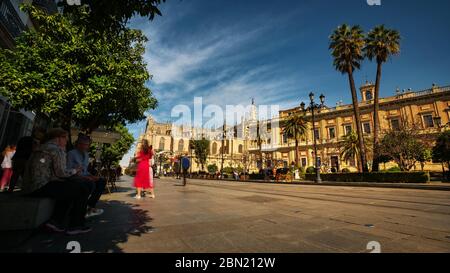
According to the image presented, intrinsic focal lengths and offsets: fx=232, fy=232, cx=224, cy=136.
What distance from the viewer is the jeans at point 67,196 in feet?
10.3

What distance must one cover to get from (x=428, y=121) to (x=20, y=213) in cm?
4753

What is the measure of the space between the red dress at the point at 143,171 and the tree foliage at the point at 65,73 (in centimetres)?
256

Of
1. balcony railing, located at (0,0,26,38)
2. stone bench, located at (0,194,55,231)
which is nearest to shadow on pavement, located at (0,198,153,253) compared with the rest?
stone bench, located at (0,194,55,231)

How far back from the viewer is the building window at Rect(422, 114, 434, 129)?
1396 inches

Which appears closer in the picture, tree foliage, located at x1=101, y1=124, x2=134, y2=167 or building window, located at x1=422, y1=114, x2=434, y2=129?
tree foliage, located at x1=101, y1=124, x2=134, y2=167

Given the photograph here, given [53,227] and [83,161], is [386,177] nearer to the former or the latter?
[83,161]

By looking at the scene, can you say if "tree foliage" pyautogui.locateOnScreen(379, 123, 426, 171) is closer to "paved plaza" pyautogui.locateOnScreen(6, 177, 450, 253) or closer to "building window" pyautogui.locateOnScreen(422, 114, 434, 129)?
"building window" pyautogui.locateOnScreen(422, 114, 434, 129)

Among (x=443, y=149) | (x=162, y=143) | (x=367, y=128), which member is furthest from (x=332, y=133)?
(x=162, y=143)

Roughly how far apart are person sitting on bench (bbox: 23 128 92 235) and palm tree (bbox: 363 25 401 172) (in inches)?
1202

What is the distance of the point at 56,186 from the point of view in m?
3.19

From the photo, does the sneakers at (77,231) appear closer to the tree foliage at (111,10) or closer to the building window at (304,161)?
the tree foliage at (111,10)
